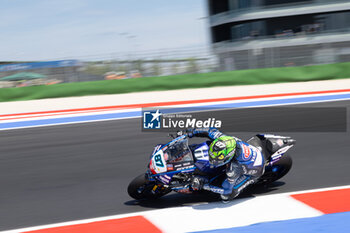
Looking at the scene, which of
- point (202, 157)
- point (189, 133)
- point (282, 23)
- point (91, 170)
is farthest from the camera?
point (282, 23)

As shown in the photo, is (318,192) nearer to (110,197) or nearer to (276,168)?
(276,168)

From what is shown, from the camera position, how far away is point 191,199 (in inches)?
233

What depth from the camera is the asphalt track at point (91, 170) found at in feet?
19.2

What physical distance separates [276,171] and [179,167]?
1697 mm

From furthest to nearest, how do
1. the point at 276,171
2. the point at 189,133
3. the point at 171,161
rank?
the point at 276,171 → the point at 189,133 → the point at 171,161

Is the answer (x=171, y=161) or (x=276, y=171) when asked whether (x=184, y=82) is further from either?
(x=171, y=161)

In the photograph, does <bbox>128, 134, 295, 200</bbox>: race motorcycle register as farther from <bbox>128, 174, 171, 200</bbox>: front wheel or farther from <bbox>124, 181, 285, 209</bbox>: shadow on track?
<bbox>124, 181, 285, 209</bbox>: shadow on track

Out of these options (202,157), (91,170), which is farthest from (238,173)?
(91,170)

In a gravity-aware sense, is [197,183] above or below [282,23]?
below

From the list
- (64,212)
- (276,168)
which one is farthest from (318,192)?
(64,212)

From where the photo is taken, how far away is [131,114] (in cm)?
1285

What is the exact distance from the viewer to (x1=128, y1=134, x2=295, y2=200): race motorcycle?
5172mm

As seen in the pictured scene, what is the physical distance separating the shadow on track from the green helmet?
0.88 meters

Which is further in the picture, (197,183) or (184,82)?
(184,82)
